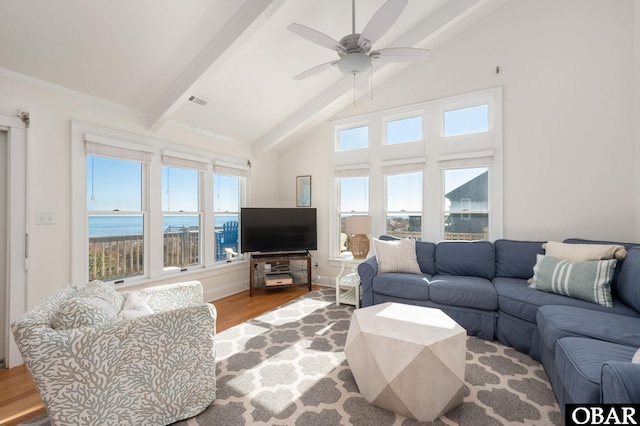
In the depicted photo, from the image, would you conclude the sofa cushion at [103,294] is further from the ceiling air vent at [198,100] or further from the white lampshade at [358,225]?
the white lampshade at [358,225]

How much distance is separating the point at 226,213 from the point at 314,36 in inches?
117

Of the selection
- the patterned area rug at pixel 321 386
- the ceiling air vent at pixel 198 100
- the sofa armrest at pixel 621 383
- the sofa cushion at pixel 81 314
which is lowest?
the patterned area rug at pixel 321 386

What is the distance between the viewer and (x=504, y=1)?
327 cm

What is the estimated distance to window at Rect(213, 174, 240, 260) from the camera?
13.5ft

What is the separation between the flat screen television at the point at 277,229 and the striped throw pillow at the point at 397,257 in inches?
55.6

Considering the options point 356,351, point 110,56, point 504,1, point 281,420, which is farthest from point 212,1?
point 504,1

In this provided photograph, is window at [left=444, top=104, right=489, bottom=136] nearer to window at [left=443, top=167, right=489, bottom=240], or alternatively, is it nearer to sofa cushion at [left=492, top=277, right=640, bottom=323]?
window at [left=443, top=167, right=489, bottom=240]

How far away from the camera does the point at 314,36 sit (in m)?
1.97

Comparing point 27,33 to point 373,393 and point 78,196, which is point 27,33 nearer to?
point 78,196

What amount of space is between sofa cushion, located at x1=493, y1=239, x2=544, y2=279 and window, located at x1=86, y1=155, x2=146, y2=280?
13.7 ft

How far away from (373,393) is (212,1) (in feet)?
10.5

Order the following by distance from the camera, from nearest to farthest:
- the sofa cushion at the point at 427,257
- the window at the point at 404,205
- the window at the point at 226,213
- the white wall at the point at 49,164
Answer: the white wall at the point at 49,164
the sofa cushion at the point at 427,257
the window at the point at 404,205
the window at the point at 226,213

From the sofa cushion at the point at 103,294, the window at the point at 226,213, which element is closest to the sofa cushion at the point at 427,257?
the window at the point at 226,213

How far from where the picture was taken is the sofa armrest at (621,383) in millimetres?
1010
